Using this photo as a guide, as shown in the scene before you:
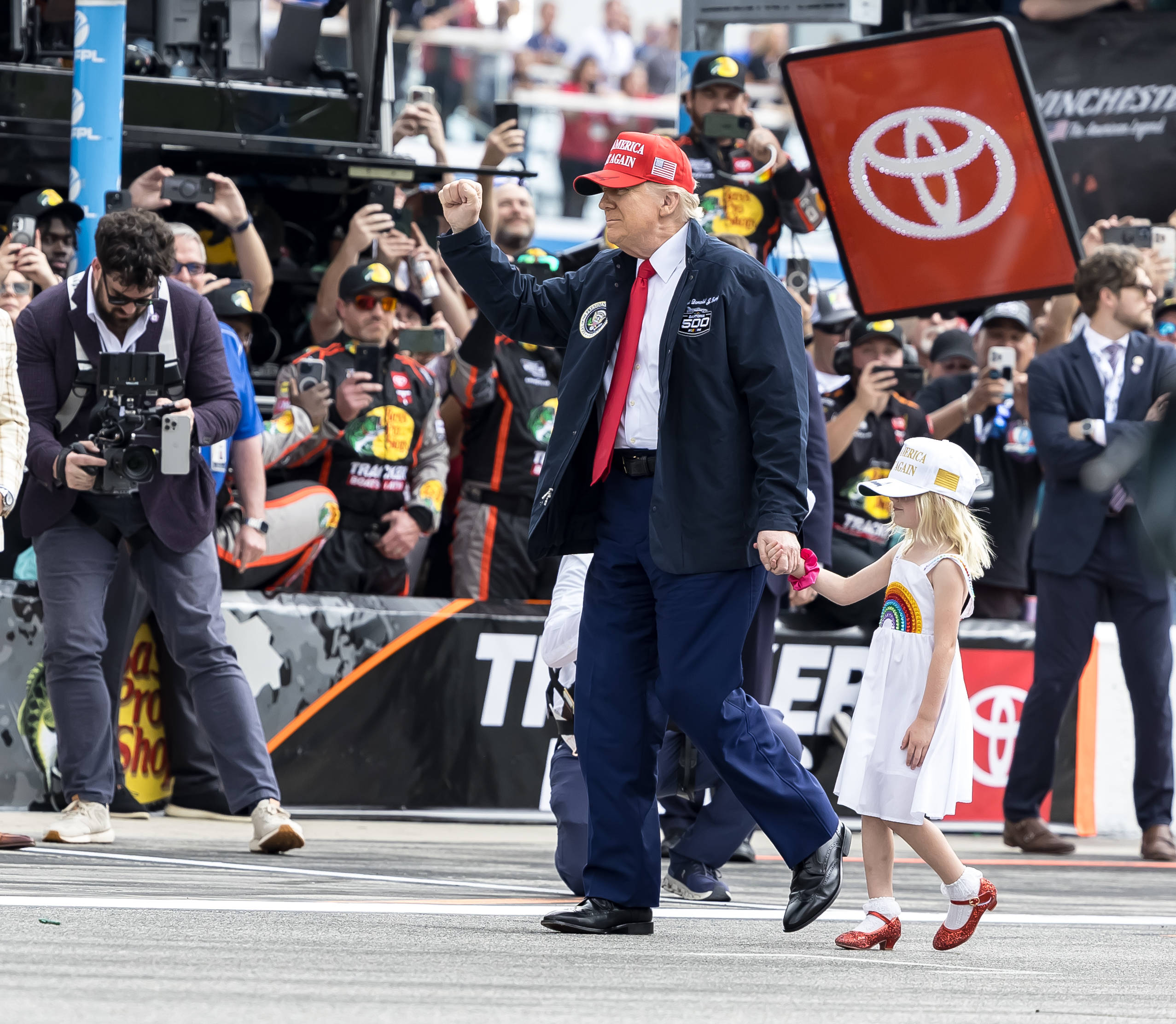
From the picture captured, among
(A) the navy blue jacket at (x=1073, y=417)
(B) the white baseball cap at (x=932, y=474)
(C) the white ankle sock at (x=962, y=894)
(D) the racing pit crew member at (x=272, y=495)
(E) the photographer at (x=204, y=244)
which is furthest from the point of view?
(A) the navy blue jacket at (x=1073, y=417)

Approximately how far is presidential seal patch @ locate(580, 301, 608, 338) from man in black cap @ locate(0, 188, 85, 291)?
3.48 meters

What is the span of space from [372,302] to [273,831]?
9.39 feet

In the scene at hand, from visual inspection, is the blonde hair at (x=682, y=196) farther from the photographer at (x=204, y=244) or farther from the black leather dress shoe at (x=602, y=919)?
the photographer at (x=204, y=244)

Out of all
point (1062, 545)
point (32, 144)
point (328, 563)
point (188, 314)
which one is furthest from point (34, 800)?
point (1062, 545)

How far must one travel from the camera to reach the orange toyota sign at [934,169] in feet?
28.7

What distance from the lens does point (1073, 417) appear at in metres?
8.40

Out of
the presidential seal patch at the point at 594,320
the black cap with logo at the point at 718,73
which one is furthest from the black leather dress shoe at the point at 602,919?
the black cap with logo at the point at 718,73

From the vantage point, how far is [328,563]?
27.8 feet

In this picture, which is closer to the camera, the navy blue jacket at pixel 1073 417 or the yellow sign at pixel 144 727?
the yellow sign at pixel 144 727

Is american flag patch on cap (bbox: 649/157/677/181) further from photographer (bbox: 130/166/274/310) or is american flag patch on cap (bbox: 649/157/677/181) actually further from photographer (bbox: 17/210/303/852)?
photographer (bbox: 130/166/274/310)

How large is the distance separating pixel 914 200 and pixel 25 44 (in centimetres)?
425

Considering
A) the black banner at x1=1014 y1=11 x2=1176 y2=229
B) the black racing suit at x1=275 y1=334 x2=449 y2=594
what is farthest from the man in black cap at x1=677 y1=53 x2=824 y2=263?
the black banner at x1=1014 y1=11 x2=1176 y2=229

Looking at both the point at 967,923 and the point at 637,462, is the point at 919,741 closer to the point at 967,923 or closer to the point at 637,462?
the point at 967,923

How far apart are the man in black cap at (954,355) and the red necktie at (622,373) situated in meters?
5.19
